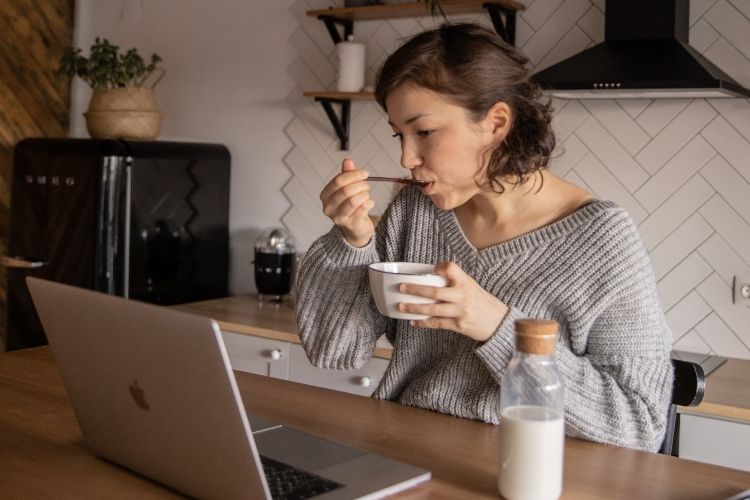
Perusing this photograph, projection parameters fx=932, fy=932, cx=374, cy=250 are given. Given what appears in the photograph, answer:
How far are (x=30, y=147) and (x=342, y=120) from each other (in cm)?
116

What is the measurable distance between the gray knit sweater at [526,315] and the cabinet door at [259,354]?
1106 mm

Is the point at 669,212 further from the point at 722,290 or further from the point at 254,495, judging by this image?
the point at 254,495

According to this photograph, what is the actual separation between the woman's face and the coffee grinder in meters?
1.74

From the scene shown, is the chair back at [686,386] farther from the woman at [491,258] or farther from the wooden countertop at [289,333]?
the wooden countertop at [289,333]

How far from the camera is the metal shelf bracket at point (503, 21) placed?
2799mm

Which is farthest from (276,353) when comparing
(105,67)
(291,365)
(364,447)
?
(364,447)

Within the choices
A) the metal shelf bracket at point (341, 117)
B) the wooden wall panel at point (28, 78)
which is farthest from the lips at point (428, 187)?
the wooden wall panel at point (28, 78)

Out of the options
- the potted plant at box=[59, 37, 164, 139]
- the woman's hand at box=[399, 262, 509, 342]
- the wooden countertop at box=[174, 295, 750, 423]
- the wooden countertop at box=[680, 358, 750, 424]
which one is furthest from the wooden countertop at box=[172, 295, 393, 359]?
the woman's hand at box=[399, 262, 509, 342]

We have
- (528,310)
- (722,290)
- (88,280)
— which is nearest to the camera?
(528,310)

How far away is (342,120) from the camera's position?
3250 mm

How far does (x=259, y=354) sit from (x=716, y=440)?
4.39 feet

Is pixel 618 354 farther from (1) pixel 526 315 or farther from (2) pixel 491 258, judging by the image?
(2) pixel 491 258

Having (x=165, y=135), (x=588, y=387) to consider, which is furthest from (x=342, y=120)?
(x=588, y=387)

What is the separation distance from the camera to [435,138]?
4.86 feet
